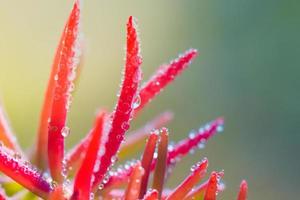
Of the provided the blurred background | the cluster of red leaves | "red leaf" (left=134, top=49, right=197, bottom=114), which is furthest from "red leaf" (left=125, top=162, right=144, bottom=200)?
the blurred background

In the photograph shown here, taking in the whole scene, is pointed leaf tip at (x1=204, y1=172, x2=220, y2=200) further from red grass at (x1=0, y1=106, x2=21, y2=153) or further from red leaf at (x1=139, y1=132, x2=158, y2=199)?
red grass at (x1=0, y1=106, x2=21, y2=153)

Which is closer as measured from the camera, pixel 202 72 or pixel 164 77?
pixel 164 77

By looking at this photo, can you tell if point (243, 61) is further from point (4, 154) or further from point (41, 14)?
point (4, 154)

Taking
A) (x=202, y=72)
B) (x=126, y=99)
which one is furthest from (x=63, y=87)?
(x=202, y=72)

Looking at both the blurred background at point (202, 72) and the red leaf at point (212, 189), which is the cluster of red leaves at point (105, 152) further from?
the blurred background at point (202, 72)

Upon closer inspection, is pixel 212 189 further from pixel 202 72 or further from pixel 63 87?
pixel 202 72

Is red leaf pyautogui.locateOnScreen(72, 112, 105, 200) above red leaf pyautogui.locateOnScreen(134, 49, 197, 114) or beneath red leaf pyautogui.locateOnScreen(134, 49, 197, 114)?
beneath

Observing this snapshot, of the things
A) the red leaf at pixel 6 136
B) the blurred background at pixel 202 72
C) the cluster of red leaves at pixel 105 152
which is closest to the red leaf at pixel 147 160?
the cluster of red leaves at pixel 105 152
